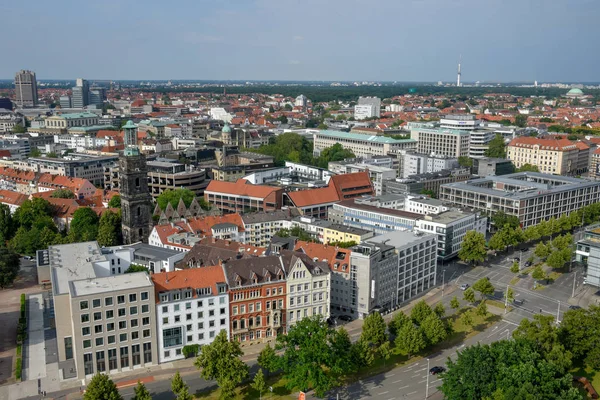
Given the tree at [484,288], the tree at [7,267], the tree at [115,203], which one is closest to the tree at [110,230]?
the tree at [115,203]

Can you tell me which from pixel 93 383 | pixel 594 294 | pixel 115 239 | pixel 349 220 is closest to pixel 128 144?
pixel 115 239

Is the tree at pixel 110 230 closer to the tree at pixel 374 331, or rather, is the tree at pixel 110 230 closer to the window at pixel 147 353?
the window at pixel 147 353

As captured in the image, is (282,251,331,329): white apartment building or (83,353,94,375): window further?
(282,251,331,329): white apartment building

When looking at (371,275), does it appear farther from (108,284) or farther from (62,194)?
(62,194)

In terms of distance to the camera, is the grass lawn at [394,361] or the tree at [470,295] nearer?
the grass lawn at [394,361]

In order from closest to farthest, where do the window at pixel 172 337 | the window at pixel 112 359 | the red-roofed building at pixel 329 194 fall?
1. the window at pixel 112 359
2. the window at pixel 172 337
3. the red-roofed building at pixel 329 194

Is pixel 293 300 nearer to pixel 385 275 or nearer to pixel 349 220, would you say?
pixel 385 275

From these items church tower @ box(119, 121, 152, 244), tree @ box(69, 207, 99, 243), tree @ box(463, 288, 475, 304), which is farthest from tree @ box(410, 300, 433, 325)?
tree @ box(69, 207, 99, 243)

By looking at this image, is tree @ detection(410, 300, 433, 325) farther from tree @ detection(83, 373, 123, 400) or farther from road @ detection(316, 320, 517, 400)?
tree @ detection(83, 373, 123, 400)
